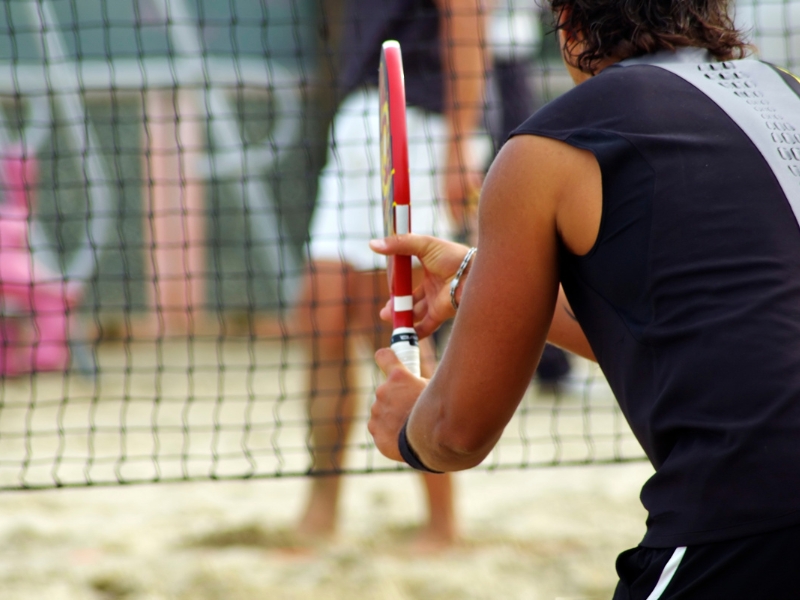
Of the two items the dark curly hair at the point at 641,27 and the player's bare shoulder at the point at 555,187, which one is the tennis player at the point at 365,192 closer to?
the dark curly hair at the point at 641,27

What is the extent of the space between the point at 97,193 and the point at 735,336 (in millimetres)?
5578

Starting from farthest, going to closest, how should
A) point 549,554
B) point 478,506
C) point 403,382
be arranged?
1. point 478,506
2. point 549,554
3. point 403,382

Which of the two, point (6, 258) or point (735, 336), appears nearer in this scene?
point (735, 336)

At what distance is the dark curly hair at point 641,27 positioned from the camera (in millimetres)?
1129

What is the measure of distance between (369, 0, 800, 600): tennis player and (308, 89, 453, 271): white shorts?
1.53 metres

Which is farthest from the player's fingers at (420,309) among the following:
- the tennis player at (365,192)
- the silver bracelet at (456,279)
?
the tennis player at (365,192)

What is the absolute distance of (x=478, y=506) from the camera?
2945mm

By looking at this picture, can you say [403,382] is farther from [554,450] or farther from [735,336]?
[554,450]

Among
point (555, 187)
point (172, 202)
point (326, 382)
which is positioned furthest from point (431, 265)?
point (172, 202)

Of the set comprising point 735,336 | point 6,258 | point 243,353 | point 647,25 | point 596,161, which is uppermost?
point 647,25

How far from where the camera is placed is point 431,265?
4.84 ft

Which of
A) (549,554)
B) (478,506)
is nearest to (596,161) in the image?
(549,554)

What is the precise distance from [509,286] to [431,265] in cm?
41

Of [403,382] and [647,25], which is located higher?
[647,25]
